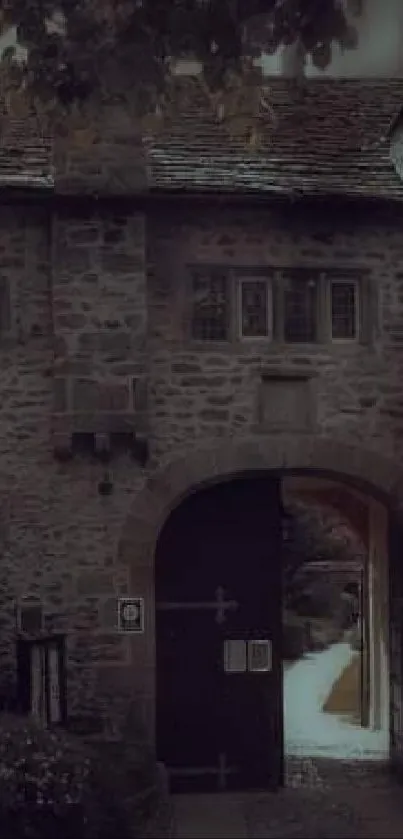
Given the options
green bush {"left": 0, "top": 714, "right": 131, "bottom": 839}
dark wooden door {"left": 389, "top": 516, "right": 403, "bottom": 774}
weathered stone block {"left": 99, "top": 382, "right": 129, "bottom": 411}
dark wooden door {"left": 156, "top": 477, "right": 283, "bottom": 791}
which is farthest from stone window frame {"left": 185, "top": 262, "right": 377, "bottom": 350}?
green bush {"left": 0, "top": 714, "right": 131, "bottom": 839}

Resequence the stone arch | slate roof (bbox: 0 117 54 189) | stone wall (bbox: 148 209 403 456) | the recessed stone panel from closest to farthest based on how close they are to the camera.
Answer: slate roof (bbox: 0 117 54 189), the stone arch, stone wall (bbox: 148 209 403 456), the recessed stone panel

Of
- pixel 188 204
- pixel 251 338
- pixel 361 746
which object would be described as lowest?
pixel 361 746

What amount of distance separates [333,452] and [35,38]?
5045mm

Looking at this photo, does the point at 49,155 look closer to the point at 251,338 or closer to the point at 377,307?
the point at 251,338

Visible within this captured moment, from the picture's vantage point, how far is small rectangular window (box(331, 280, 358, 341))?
11.5 meters

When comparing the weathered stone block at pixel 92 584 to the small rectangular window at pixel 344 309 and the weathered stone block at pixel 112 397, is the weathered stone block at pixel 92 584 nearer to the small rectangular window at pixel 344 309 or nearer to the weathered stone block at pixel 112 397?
the weathered stone block at pixel 112 397

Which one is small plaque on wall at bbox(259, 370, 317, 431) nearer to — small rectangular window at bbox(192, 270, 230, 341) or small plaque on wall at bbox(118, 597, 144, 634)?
small rectangular window at bbox(192, 270, 230, 341)

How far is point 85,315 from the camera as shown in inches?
428

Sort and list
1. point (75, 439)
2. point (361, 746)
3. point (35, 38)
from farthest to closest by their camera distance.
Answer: point (361, 746) < point (75, 439) < point (35, 38)

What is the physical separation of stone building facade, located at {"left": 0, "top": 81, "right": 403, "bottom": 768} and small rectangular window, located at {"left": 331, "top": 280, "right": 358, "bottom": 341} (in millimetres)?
15

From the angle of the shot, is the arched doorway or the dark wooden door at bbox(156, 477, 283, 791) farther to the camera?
the dark wooden door at bbox(156, 477, 283, 791)

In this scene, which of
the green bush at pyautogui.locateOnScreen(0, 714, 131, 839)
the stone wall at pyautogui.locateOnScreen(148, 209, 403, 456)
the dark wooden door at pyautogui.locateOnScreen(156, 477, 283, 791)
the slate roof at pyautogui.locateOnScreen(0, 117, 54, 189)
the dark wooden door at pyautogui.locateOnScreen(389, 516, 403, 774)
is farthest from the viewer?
the dark wooden door at pyautogui.locateOnScreen(389, 516, 403, 774)

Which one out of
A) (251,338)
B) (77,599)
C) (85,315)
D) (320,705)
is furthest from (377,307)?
(320,705)

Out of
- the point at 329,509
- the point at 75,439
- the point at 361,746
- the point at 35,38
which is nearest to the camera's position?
the point at 35,38
